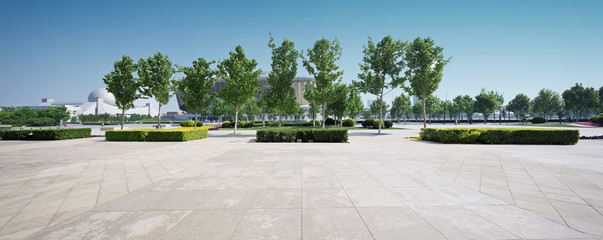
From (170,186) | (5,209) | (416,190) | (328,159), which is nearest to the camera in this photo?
(5,209)

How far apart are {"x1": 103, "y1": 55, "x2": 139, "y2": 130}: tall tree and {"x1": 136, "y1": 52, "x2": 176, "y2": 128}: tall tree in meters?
0.85

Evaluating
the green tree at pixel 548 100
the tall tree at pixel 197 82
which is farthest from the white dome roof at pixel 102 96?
the green tree at pixel 548 100

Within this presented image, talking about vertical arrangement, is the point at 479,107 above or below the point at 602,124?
above

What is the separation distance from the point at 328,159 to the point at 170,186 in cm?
549

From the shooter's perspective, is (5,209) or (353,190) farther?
(353,190)

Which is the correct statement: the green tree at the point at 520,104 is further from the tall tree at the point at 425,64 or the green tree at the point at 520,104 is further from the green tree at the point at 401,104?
the tall tree at the point at 425,64

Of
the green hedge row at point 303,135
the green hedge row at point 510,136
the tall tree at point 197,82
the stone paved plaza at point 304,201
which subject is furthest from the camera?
the tall tree at point 197,82

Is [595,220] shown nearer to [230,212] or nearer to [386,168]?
[386,168]

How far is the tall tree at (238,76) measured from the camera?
68.1 ft

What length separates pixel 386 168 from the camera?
7.11 m

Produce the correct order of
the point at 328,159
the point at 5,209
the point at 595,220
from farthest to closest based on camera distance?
1. the point at 328,159
2. the point at 5,209
3. the point at 595,220

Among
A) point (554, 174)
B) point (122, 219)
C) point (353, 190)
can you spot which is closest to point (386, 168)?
point (353, 190)

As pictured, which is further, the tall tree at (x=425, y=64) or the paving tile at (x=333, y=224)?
the tall tree at (x=425, y=64)

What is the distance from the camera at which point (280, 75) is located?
24.9 meters
